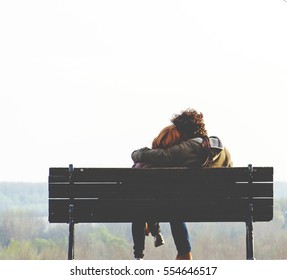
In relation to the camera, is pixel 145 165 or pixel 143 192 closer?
pixel 143 192

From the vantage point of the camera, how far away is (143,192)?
7270 millimetres

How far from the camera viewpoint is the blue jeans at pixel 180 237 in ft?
24.2

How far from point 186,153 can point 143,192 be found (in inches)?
16.2

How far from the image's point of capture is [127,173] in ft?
23.7

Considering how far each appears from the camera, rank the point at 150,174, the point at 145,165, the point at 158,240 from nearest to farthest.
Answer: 1. the point at 150,174
2. the point at 145,165
3. the point at 158,240

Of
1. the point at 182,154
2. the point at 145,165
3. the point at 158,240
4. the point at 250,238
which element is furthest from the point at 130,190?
the point at 250,238

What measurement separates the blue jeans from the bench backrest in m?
0.11

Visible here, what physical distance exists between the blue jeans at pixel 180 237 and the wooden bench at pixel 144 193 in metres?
0.10

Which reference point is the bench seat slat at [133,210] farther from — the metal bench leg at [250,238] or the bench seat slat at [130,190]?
the metal bench leg at [250,238]

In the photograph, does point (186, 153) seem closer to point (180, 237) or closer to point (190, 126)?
point (190, 126)

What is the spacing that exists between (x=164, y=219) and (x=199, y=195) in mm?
300

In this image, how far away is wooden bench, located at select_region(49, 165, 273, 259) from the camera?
23.8ft
